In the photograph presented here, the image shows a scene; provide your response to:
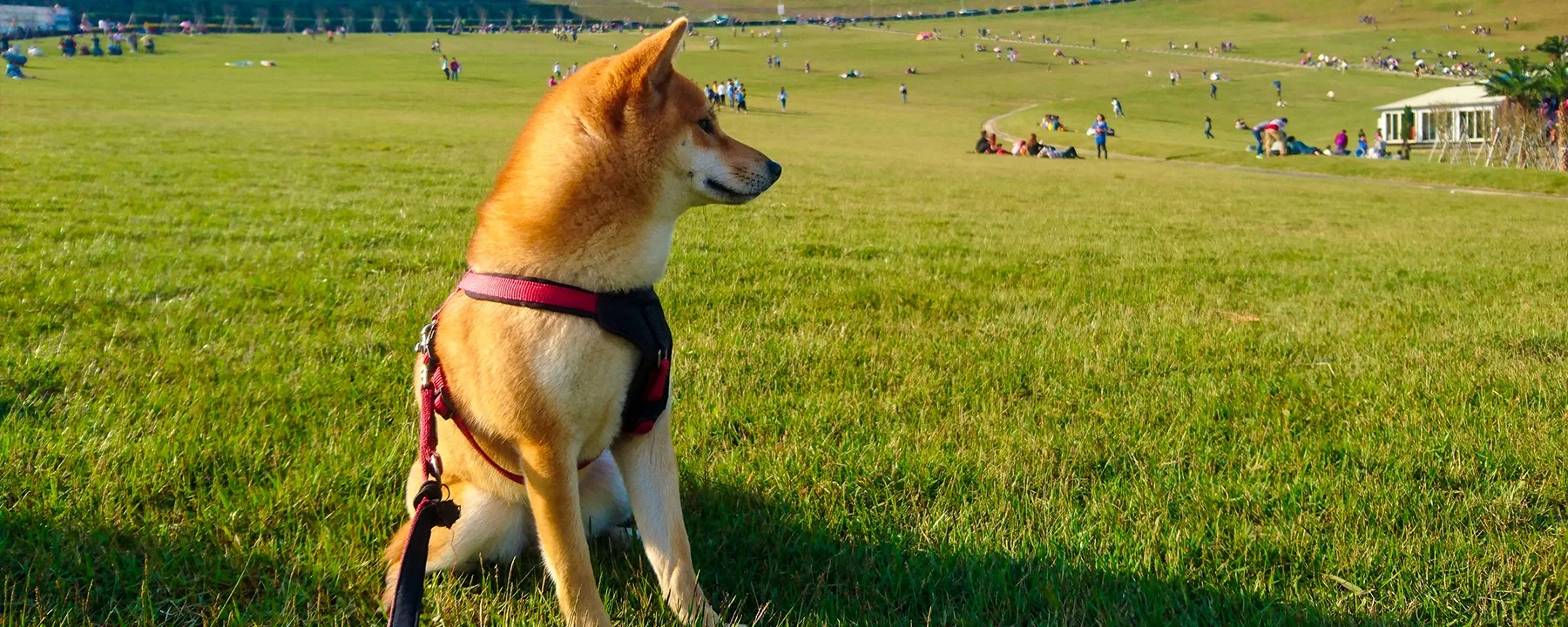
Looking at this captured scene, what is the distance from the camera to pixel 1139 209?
1734cm

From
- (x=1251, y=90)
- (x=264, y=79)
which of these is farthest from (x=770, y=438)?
(x=1251, y=90)

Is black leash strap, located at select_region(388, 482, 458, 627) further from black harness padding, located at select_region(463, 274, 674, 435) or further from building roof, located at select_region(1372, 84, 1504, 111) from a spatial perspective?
building roof, located at select_region(1372, 84, 1504, 111)

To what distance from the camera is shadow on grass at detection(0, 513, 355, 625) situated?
2.63 meters

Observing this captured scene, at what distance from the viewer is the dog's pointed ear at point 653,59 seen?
289 centimetres

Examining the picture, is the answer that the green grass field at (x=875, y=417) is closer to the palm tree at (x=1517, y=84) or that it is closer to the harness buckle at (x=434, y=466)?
the harness buckle at (x=434, y=466)

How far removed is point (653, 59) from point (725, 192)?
0.46 m

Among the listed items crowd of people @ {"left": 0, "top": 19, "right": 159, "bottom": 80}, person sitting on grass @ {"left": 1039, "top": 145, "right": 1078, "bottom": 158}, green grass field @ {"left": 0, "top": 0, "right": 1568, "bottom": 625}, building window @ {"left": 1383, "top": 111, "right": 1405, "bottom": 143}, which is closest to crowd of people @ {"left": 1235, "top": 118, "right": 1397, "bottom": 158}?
building window @ {"left": 1383, "top": 111, "right": 1405, "bottom": 143}

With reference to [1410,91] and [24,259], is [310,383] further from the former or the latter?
[1410,91]

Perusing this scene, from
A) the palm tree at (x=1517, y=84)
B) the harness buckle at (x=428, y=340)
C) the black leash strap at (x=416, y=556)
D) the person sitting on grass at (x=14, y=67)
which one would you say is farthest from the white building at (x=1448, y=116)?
the person sitting on grass at (x=14, y=67)

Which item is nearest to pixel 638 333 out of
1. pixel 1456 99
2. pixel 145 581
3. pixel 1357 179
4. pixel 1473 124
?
pixel 145 581

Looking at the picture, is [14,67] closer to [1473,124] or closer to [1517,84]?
[1517,84]

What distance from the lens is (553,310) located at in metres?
2.69

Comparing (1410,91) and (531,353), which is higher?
(1410,91)

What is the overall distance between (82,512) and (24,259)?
580cm
